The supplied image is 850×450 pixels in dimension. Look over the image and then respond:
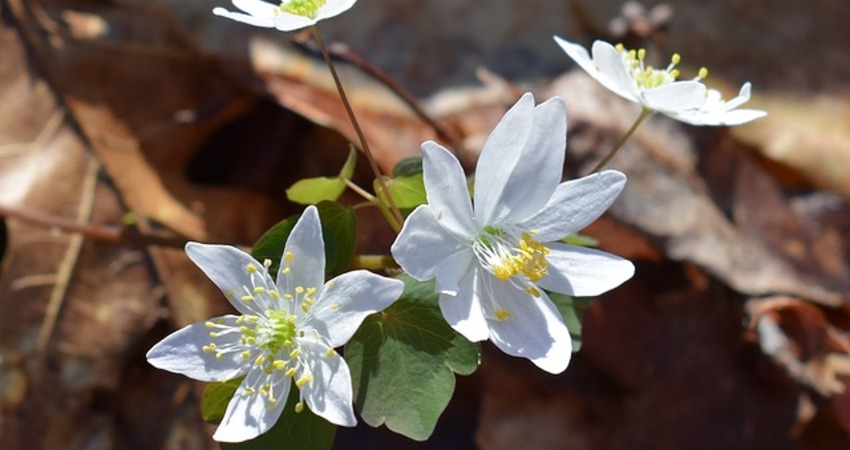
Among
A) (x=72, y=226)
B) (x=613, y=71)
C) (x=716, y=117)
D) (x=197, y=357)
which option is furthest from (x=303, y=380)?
(x=72, y=226)

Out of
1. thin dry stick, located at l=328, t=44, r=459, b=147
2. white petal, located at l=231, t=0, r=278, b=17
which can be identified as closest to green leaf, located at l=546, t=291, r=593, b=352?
white petal, located at l=231, t=0, r=278, b=17

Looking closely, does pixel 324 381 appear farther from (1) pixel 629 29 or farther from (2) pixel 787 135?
(2) pixel 787 135

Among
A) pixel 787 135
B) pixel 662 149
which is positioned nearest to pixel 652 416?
pixel 662 149

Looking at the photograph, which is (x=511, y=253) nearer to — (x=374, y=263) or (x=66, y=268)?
(x=374, y=263)

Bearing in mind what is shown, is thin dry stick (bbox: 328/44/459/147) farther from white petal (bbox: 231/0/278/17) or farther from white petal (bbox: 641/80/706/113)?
white petal (bbox: 641/80/706/113)

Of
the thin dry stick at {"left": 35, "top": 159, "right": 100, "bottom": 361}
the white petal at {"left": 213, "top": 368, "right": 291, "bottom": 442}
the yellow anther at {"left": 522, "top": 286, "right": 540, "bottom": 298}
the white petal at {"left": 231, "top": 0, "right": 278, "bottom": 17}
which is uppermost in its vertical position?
the white petal at {"left": 231, "top": 0, "right": 278, "bottom": 17}

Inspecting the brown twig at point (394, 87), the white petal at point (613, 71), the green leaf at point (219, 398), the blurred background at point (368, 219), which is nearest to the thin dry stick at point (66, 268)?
the blurred background at point (368, 219)
